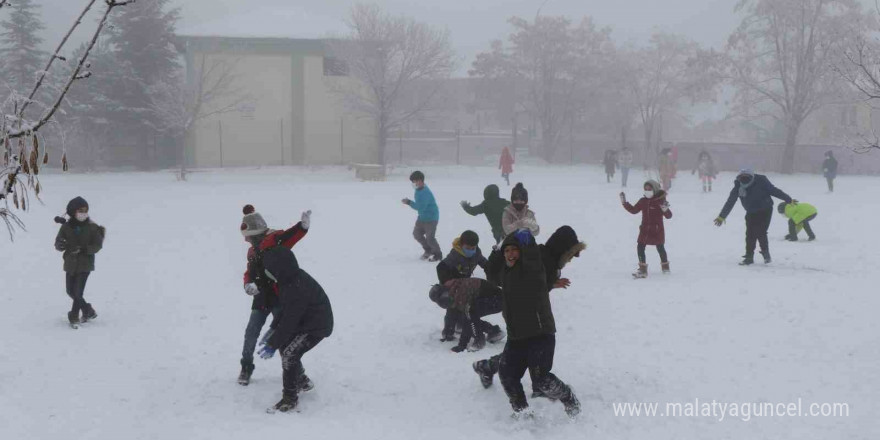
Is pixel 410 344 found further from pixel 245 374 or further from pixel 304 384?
pixel 245 374

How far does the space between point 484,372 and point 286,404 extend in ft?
5.50

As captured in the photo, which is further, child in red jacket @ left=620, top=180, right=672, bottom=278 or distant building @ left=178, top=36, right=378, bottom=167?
distant building @ left=178, top=36, right=378, bottom=167

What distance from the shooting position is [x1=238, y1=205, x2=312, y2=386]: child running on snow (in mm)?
6539

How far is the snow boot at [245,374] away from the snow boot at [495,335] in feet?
8.03

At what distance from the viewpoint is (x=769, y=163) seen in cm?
4291

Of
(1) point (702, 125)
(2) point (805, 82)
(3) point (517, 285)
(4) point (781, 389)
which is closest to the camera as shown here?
(3) point (517, 285)

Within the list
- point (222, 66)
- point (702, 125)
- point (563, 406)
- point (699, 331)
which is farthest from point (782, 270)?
point (702, 125)

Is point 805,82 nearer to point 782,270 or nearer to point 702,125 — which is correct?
point 782,270

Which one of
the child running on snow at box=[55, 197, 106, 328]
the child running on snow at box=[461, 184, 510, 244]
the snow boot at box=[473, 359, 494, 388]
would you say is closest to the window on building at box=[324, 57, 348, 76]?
the child running on snow at box=[461, 184, 510, 244]

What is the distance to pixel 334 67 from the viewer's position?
43.4 m

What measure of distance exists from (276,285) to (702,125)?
80372mm

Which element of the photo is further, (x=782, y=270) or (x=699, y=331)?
(x=782, y=270)

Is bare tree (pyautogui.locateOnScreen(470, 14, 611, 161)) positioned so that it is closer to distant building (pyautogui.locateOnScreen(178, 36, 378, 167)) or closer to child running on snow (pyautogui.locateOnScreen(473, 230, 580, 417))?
distant building (pyautogui.locateOnScreen(178, 36, 378, 167))

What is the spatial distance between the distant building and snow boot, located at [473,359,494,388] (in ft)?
118
